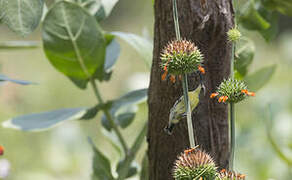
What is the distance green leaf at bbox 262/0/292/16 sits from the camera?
73 cm

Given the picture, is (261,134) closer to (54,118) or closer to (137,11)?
(54,118)

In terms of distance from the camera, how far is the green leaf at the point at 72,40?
1.99ft

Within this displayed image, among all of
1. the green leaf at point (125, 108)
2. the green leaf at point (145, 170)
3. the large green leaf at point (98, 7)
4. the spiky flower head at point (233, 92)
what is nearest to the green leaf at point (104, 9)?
the large green leaf at point (98, 7)

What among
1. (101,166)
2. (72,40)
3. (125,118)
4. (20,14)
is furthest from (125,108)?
(20,14)

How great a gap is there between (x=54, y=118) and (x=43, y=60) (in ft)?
10.1

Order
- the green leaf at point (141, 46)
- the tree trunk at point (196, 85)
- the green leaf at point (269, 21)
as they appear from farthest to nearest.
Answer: the green leaf at point (269, 21) < the green leaf at point (141, 46) < the tree trunk at point (196, 85)

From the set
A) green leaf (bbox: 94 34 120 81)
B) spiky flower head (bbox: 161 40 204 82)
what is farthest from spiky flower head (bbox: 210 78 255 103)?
green leaf (bbox: 94 34 120 81)

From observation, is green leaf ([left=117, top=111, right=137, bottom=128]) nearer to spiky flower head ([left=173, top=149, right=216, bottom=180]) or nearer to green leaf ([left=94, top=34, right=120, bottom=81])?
green leaf ([left=94, top=34, right=120, bottom=81])

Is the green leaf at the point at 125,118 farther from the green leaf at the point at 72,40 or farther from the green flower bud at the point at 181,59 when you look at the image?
the green flower bud at the point at 181,59

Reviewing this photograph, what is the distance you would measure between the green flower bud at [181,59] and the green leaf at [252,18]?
35 centimetres

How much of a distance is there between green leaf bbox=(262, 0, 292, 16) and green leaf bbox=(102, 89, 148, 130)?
0.79 ft

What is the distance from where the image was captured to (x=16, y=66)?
3592mm

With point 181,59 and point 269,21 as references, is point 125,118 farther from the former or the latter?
point 181,59

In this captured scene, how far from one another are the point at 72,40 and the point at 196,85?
0.66ft
